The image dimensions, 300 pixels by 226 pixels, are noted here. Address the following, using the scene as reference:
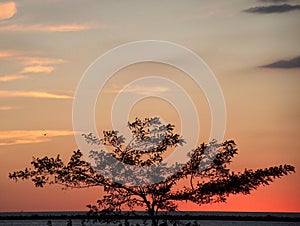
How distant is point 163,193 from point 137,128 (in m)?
3.71

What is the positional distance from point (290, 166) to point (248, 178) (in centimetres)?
239

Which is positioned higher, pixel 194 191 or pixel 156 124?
pixel 156 124

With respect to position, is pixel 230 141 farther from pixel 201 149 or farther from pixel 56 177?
pixel 56 177

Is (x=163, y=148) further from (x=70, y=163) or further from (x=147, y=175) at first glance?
(x=70, y=163)

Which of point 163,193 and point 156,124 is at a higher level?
point 156,124

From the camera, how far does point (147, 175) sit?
48750 mm

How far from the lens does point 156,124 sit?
4872 centimetres

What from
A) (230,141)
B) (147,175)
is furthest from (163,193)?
(230,141)

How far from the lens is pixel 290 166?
47250 mm

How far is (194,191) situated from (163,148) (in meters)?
2.79

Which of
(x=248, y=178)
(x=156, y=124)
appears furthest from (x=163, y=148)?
(x=248, y=178)

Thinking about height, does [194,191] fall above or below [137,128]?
below

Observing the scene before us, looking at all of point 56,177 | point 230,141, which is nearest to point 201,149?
point 230,141

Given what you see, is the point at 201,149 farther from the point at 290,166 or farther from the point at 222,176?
the point at 290,166
